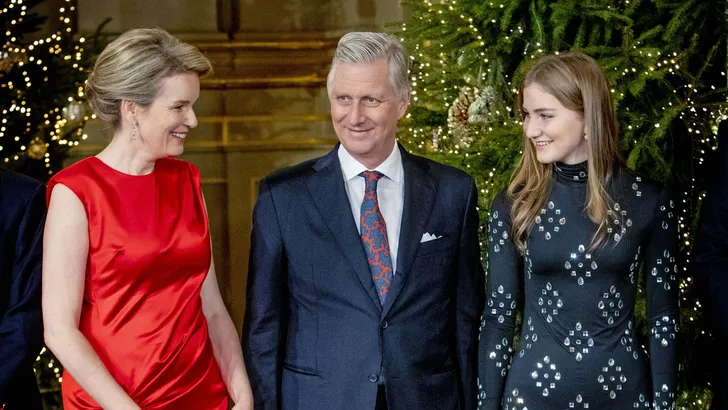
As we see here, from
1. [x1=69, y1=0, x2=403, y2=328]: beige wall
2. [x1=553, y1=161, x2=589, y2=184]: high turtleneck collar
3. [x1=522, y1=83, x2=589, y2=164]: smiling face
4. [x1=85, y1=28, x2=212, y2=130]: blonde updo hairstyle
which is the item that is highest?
[x1=85, y1=28, x2=212, y2=130]: blonde updo hairstyle

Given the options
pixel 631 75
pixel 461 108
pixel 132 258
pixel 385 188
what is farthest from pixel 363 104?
pixel 461 108

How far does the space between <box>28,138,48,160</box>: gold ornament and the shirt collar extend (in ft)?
8.17

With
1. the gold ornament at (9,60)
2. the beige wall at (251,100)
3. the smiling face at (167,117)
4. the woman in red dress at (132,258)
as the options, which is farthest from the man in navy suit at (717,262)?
the beige wall at (251,100)

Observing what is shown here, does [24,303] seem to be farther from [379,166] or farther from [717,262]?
[717,262]

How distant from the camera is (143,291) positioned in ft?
8.39

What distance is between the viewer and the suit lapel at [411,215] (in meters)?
2.65

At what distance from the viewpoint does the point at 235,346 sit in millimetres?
2729

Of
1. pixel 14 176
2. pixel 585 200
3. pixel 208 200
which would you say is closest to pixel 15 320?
pixel 14 176

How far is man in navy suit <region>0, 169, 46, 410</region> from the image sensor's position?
256 cm

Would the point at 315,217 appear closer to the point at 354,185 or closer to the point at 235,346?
the point at 354,185

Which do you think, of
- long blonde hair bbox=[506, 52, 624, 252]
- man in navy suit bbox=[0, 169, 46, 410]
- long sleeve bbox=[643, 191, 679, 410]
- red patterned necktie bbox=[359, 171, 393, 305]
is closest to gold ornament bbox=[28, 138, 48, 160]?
man in navy suit bbox=[0, 169, 46, 410]

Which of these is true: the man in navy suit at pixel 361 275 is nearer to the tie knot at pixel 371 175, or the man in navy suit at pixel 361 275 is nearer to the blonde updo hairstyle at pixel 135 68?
the tie knot at pixel 371 175

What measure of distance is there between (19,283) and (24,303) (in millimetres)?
53

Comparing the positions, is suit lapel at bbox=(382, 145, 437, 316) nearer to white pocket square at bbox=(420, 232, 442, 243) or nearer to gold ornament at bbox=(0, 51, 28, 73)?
white pocket square at bbox=(420, 232, 442, 243)
